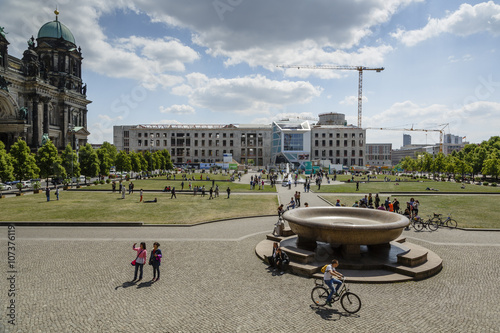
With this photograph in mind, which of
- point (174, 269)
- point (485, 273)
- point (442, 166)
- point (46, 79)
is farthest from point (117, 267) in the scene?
point (46, 79)

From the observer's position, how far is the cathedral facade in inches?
2685

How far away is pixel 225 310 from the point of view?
9.02 meters

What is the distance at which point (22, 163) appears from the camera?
41469 millimetres

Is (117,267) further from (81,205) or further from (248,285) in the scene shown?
(81,205)

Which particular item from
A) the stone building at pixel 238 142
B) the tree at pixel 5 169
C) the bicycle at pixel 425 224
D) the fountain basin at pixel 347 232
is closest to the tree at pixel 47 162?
the tree at pixel 5 169

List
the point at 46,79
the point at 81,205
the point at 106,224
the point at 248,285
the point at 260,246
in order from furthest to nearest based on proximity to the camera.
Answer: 1. the point at 46,79
2. the point at 81,205
3. the point at 106,224
4. the point at 260,246
5. the point at 248,285

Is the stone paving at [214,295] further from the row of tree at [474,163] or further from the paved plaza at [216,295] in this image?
the row of tree at [474,163]

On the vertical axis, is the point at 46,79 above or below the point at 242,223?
above

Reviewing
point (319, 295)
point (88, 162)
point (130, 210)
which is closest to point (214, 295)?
point (319, 295)

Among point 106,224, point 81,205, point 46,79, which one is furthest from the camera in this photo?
point 46,79

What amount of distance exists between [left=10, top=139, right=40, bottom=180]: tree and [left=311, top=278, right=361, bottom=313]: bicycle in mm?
45302

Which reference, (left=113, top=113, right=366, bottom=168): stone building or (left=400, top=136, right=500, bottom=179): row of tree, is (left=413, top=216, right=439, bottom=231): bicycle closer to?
(left=400, top=136, right=500, bottom=179): row of tree

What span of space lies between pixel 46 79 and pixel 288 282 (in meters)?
96.9

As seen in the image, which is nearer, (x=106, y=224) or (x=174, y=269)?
(x=174, y=269)
